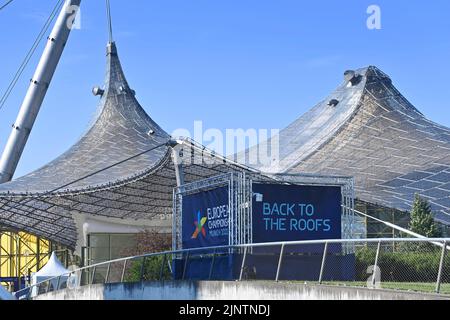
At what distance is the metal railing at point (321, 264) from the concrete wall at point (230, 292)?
66 centimetres

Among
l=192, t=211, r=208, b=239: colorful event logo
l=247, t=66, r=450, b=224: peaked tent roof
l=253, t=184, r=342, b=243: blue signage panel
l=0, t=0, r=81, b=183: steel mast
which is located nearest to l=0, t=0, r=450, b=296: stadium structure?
l=247, t=66, r=450, b=224: peaked tent roof

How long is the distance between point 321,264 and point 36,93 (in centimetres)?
4687

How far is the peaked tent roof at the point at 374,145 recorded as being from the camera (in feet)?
176

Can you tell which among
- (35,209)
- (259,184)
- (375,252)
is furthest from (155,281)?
(35,209)

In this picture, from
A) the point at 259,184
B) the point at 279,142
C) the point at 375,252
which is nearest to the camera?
the point at 375,252

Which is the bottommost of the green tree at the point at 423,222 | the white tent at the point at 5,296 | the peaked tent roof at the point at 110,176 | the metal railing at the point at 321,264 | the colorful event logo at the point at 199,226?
the white tent at the point at 5,296

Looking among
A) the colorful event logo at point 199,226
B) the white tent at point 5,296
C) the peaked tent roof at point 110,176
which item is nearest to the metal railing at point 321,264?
the colorful event logo at point 199,226

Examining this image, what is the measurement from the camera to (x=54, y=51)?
209 feet

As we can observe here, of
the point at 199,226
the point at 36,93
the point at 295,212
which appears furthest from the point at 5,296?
the point at 36,93

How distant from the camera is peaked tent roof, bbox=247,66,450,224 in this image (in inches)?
2116

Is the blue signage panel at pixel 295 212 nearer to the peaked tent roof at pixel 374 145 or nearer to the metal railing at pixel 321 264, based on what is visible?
the metal railing at pixel 321 264
